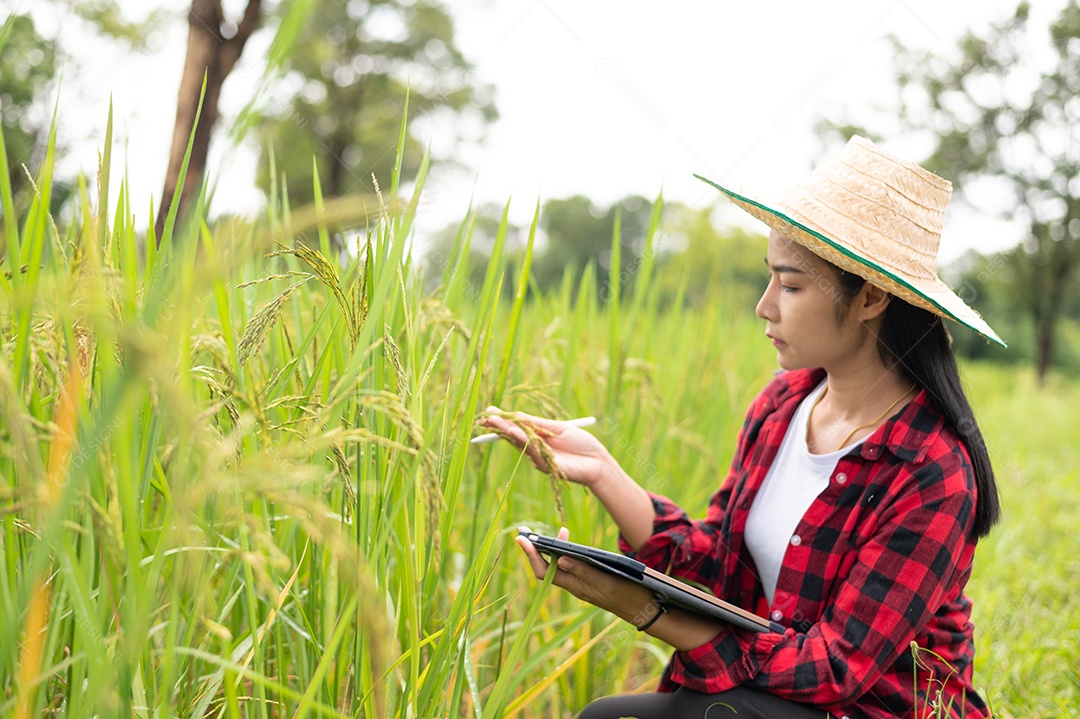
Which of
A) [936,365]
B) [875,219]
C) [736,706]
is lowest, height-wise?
[736,706]

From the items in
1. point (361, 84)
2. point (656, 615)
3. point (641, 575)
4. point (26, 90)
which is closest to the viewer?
point (641, 575)

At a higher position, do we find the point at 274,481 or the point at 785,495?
the point at 274,481

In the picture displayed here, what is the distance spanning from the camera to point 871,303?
159cm

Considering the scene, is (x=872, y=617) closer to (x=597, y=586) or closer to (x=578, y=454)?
(x=597, y=586)

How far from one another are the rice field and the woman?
10.1 inches

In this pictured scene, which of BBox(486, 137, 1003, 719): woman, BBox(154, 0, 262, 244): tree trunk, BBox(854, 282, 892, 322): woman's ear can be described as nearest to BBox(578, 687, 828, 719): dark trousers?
BBox(486, 137, 1003, 719): woman

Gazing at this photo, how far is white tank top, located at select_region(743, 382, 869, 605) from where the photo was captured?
163 cm

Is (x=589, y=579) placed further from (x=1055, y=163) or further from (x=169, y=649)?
(x=1055, y=163)

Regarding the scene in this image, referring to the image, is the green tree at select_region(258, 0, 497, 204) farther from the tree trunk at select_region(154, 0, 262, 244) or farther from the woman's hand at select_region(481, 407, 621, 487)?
the woman's hand at select_region(481, 407, 621, 487)

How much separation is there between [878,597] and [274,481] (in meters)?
1.15

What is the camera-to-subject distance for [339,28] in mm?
18781

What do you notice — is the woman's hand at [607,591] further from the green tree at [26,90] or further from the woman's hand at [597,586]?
the green tree at [26,90]

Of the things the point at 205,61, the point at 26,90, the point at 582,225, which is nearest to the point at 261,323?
the point at 205,61

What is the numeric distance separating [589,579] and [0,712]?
0.78 m
